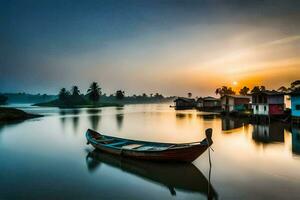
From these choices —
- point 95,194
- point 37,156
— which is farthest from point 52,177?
point 37,156

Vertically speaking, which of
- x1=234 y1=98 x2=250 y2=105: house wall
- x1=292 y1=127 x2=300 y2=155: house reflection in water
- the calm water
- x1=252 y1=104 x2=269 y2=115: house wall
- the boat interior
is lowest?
the calm water

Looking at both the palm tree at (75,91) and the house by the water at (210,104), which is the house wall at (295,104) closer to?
the house by the water at (210,104)

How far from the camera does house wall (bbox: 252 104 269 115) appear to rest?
3288 cm

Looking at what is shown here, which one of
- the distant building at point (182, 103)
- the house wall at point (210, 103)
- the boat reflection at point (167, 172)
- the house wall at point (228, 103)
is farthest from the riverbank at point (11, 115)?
the distant building at point (182, 103)

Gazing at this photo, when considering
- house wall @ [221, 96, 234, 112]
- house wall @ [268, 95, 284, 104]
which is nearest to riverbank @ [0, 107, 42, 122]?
house wall @ [221, 96, 234, 112]

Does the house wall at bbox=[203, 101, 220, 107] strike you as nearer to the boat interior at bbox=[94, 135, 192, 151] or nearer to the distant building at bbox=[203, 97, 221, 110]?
the distant building at bbox=[203, 97, 221, 110]

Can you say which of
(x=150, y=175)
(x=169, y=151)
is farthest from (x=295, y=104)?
(x=150, y=175)

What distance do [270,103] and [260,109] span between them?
1877 millimetres

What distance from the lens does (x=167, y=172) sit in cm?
1143

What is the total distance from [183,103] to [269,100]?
55.9m

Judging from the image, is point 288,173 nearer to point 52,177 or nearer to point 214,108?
point 52,177

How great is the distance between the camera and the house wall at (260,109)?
3288cm

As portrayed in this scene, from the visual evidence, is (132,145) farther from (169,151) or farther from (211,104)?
(211,104)

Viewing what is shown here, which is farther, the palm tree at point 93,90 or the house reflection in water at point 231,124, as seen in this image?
the palm tree at point 93,90
